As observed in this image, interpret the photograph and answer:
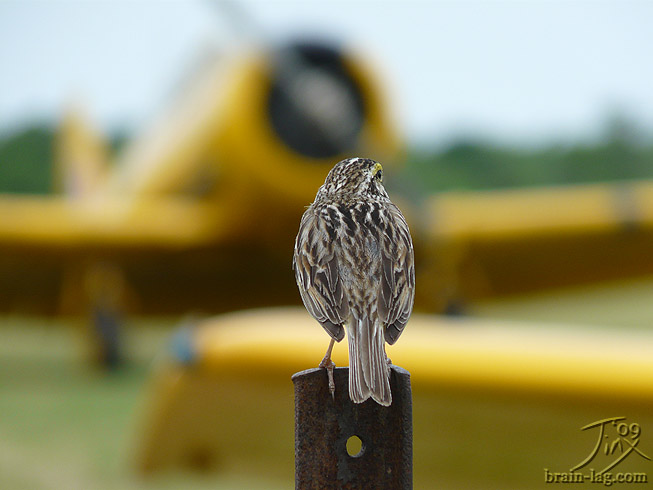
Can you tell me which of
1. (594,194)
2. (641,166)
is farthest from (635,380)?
(641,166)

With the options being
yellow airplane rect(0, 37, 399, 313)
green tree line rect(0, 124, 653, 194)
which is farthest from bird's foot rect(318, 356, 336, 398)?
green tree line rect(0, 124, 653, 194)

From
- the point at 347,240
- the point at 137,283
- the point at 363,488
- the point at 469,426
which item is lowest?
the point at 363,488

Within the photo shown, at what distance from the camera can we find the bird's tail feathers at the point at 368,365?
592 mm

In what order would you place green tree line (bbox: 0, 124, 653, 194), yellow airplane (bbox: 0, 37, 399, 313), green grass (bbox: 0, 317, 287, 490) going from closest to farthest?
green grass (bbox: 0, 317, 287, 490) < yellow airplane (bbox: 0, 37, 399, 313) < green tree line (bbox: 0, 124, 653, 194)

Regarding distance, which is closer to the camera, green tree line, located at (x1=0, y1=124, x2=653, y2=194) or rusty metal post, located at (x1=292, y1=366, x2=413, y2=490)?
rusty metal post, located at (x1=292, y1=366, x2=413, y2=490)

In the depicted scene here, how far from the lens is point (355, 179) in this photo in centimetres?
69

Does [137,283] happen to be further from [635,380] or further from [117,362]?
[635,380]

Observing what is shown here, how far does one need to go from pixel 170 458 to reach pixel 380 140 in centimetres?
353

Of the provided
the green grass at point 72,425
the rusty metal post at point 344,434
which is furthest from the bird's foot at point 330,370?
the green grass at point 72,425

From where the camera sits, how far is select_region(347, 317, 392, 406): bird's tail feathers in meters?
0.59

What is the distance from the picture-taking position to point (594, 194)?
254 inches

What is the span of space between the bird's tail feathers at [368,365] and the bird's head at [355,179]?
0.13m

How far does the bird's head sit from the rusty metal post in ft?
0.53
